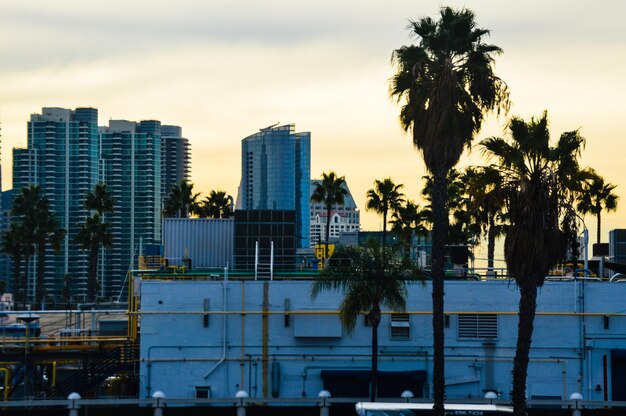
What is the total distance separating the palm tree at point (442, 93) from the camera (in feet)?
117

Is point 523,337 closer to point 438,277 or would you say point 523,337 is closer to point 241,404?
point 438,277

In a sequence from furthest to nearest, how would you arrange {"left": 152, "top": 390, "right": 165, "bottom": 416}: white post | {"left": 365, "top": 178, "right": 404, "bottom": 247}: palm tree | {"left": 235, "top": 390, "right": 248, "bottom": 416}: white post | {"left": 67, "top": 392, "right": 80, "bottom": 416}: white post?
{"left": 365, "top": 178, "right": 404, "bottom": 247}: palm tree, {"left": 152, "top": 390, "right": 165, "bottom": 416}: white post, {"left": 235, "top": 390, "right": 248, "bottom": 416}: white post, {"left": 67, "top": 392, "right": 80, "bottom": 416}: white post

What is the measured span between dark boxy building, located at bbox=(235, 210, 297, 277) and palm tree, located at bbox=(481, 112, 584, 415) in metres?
20.9

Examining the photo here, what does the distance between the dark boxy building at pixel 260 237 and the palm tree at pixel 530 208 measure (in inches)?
824

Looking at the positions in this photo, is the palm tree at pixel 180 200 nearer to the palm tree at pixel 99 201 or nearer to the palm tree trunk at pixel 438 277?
the palm tree at pixel 99 201

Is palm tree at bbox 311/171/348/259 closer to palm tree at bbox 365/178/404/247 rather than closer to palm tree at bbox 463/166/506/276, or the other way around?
palm tree at bbox 365/178/404/247

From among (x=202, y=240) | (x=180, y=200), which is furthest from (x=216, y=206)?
(x=202, y=240)

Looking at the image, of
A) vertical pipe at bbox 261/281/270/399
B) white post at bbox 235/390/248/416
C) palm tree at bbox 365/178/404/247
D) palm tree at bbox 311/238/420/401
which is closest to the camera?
white post at bbox 235/390/248/416

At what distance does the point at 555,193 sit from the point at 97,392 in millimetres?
23339

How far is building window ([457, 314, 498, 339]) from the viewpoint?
44.0 meters

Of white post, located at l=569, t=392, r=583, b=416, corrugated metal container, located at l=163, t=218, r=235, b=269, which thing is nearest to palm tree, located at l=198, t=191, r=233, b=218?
corrugated metal container, located at l=163, t=218, r=235, b=269

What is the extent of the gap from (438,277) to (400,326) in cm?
927

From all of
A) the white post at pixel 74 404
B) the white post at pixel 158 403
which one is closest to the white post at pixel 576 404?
the white post at pixel 158 403

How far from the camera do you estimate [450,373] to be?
1720 inches
